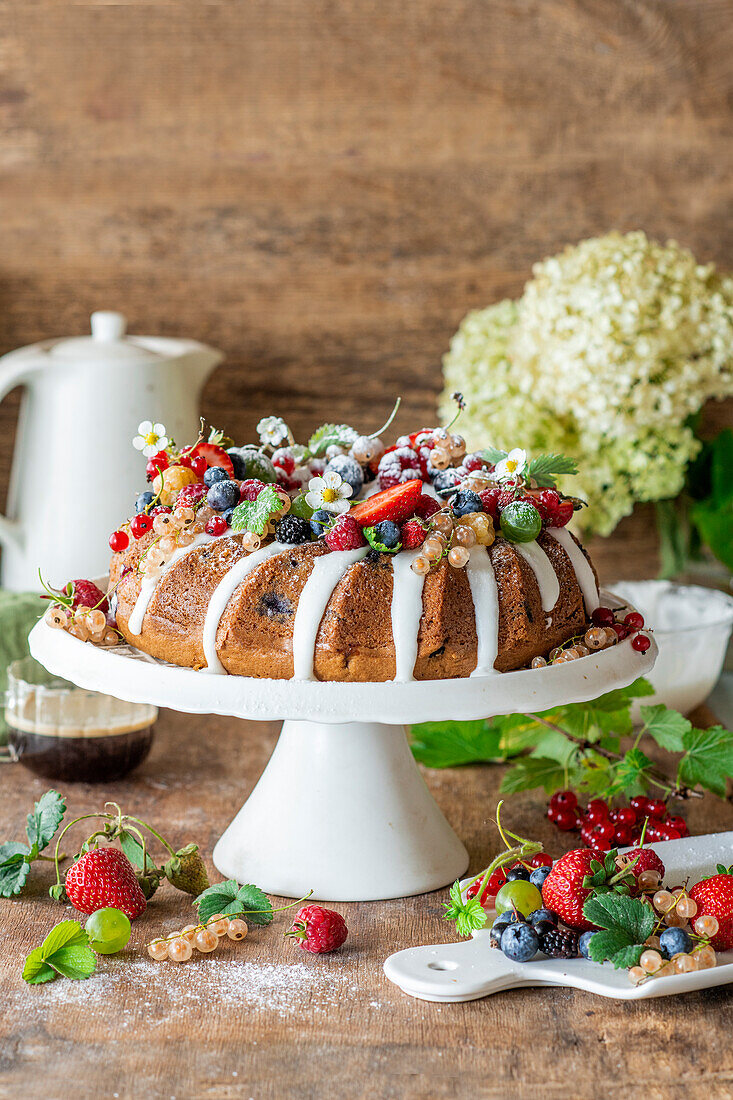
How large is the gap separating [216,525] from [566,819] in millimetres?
598

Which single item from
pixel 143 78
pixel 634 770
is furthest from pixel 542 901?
pixel 143 78

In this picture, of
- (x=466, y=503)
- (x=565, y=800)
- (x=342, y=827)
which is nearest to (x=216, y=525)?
(x=466, y=503)

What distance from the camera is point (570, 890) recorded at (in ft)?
3.57

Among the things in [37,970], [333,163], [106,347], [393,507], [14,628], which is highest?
[333,163]

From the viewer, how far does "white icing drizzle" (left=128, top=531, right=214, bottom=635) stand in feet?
3.91

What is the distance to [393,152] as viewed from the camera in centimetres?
207

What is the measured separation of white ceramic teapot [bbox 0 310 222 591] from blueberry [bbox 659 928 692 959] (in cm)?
112

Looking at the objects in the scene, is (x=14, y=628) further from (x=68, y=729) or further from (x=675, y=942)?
(x=675, y=942)

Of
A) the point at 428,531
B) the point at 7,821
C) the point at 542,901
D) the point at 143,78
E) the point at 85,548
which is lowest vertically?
the point at 7,821

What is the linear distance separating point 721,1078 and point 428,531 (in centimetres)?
54

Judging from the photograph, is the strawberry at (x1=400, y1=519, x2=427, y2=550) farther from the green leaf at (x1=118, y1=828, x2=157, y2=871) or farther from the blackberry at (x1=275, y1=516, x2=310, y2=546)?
the green leaf at (x1=118, y1=828, x2=157, y2=871)

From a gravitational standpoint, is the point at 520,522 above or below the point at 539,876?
above

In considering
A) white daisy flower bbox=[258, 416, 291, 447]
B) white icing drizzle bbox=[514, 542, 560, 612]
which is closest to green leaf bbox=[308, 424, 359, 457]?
white daisy flower bbox=[258, 416, 291, 447]

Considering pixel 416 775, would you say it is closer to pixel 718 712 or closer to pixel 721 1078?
pixel 721 1078
